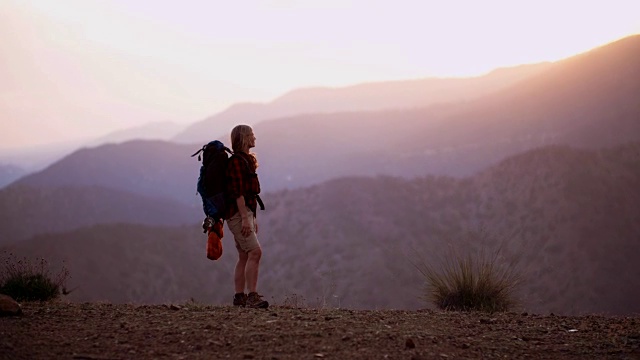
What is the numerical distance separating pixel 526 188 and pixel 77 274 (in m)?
28.5

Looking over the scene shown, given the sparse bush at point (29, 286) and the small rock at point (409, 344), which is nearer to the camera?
the small rock at point (409, 344)

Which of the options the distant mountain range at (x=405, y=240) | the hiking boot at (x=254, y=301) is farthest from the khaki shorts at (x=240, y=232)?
the distant mountain range at (x=405, y=240)

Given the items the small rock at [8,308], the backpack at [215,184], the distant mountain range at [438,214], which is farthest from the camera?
the distant mountain range at [438,214]

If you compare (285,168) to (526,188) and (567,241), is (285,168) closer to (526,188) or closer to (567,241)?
(526,188)

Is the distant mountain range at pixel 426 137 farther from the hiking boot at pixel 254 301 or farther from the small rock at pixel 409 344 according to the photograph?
the small rock at pixel 409 344

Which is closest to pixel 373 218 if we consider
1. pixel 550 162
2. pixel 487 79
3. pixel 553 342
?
pixel 550 162

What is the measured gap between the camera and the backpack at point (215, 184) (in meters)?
7.00

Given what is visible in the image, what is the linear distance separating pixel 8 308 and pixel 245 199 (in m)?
2.48

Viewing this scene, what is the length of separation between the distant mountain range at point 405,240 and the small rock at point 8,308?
69.8 ft

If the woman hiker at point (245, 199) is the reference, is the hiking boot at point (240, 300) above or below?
below

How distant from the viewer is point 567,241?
32594 millimetres

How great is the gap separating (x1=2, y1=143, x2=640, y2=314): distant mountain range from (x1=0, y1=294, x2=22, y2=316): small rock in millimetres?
21274

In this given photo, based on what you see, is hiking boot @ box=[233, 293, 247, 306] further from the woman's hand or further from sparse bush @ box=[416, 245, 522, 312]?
sparse bush @ box=[416, 245, 522, 312]

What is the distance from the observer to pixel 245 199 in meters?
7.06
